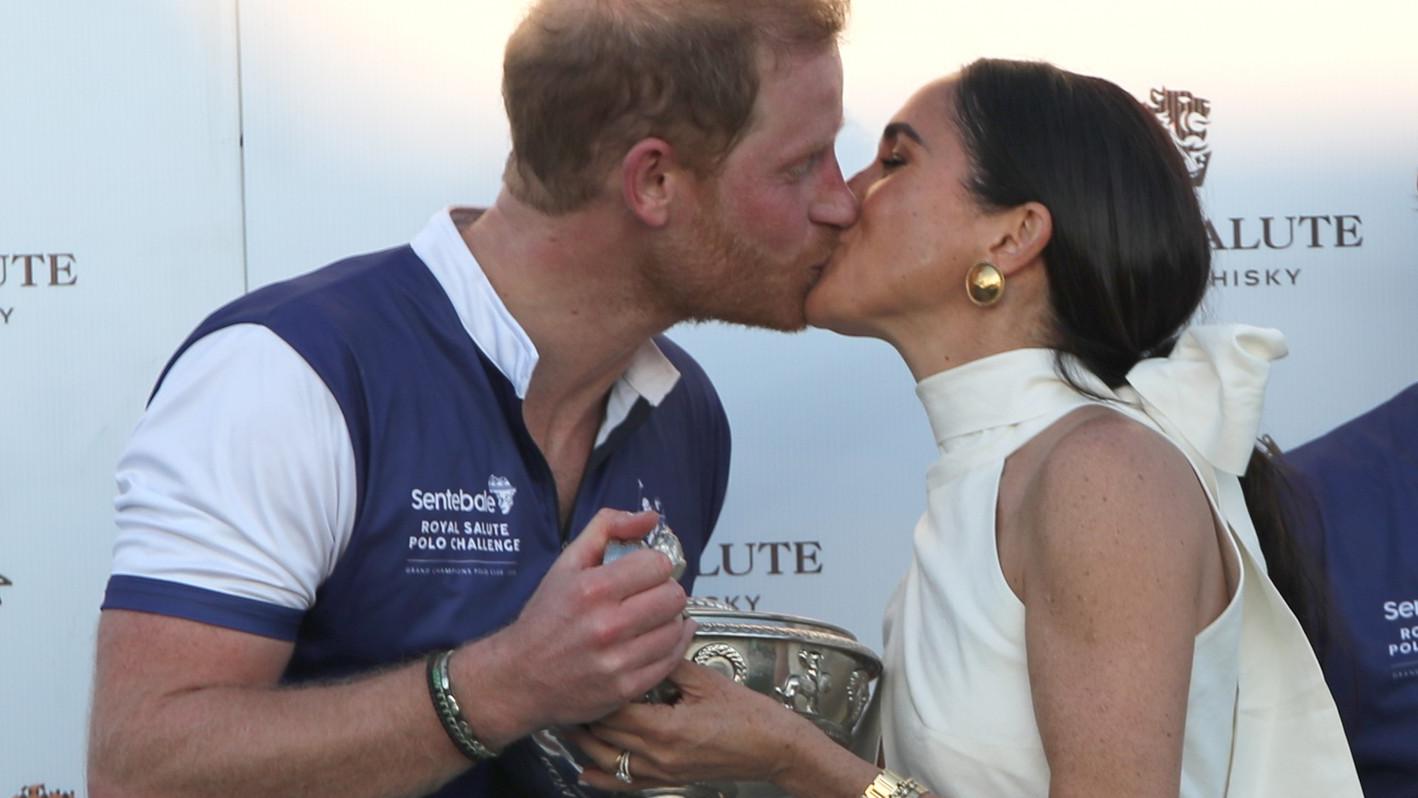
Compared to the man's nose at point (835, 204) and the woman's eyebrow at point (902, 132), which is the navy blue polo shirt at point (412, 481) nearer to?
the man's nose at point (835, 204)

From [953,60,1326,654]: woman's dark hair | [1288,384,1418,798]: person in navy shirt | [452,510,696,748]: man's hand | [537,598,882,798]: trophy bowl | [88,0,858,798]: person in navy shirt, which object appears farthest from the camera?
[1288,384,1418,798]: person in navy shirt

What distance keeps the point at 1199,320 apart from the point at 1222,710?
1180mm

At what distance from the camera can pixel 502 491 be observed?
2.12 metres

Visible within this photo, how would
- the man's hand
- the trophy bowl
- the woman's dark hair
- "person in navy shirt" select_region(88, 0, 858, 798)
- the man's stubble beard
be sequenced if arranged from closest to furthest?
the man's hand < "person in navy shirt" select_region(88, 0, 858, 798) < the trophy bowl < the woman's dark hair < the man's stubble beard

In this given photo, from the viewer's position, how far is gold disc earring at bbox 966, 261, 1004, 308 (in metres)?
2.10

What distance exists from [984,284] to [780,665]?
21.3 inches

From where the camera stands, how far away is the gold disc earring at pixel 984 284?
2.10m

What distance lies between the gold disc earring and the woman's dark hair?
7 cm

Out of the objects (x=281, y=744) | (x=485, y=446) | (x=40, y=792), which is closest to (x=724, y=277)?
(x=485, y=446)

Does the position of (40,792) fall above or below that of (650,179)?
below

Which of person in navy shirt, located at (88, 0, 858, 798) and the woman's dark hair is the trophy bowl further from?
the woman's dark hair

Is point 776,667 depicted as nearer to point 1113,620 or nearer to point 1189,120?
point 1113,620

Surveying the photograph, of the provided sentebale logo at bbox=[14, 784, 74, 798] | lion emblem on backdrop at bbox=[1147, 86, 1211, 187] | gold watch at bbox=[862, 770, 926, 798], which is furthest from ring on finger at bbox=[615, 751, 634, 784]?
lion emblem on backdrop at bbox=[1147, 86, 1211, 187]

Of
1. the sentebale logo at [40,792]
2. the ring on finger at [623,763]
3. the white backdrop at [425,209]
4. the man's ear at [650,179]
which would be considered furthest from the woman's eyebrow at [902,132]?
the sentebale logo at [40,792]
